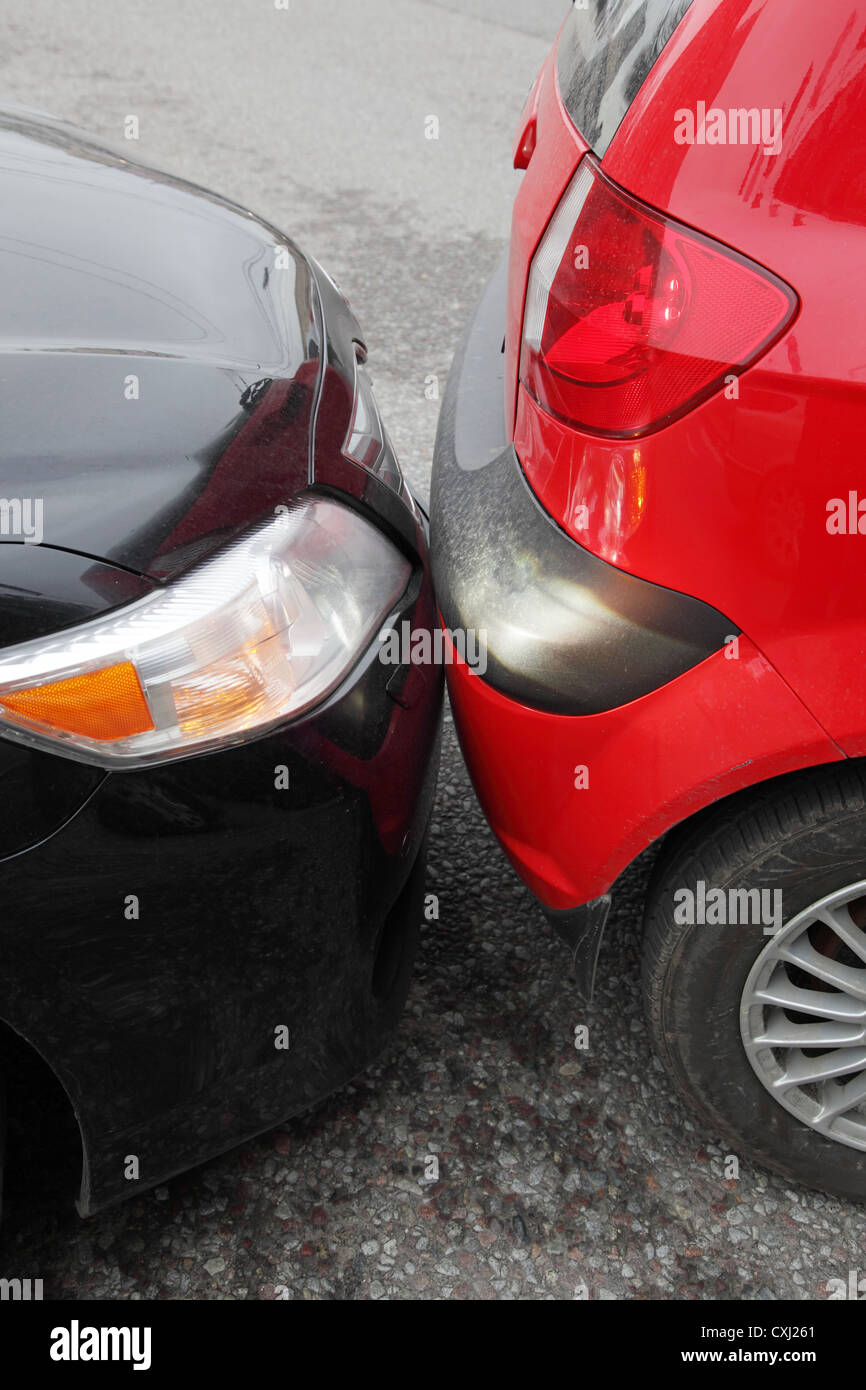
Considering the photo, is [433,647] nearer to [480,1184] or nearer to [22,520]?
[22,520]

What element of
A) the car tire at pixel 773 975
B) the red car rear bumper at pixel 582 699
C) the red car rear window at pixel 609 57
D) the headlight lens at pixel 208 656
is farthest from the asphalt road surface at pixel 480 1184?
the red car rear window at pixel 609 57

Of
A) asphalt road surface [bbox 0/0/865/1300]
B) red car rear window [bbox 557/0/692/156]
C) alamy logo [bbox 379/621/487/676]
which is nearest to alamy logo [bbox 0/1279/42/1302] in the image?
asphalt road surface [bbox 0/0/865/1300]

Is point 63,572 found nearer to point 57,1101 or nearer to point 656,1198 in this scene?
point 57,1101

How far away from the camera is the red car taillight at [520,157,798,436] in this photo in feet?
4.13

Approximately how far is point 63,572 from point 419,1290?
123 centimetres

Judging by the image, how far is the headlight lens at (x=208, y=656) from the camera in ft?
4.16

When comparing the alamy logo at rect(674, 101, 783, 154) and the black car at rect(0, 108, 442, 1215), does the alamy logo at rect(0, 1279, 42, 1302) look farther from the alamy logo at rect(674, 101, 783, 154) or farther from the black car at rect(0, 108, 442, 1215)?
the alamy logo at rect(674, 101, 783, 154)

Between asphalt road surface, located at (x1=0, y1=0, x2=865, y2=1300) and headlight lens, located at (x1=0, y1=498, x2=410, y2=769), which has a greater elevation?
headlight lens, located at (x1=0, y1=498, x2=410, y2=769)

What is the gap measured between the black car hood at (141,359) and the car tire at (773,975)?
78 cm

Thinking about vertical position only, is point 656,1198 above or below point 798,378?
below

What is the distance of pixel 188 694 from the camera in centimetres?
135

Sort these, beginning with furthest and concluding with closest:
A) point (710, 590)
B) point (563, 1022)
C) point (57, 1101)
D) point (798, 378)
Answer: point (563, 1022)
point (57, 1101)
point (710, 590)
point (798, 378)

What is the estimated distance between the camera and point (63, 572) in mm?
1263
